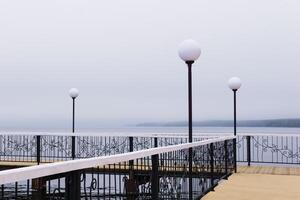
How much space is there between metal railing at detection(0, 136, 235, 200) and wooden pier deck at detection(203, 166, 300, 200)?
235mm

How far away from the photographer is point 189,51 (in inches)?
325

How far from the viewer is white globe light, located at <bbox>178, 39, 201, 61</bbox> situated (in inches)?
325

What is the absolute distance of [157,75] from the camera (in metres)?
36.1

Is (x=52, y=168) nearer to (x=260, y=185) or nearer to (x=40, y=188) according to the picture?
(x=40, y=188)

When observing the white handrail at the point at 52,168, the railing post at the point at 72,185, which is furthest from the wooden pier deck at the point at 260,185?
the railing post at the point at 72,185

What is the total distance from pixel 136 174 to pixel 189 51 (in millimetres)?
2659

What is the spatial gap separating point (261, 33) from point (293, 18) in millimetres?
2608

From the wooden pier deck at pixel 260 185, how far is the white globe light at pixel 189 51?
2.22 meters

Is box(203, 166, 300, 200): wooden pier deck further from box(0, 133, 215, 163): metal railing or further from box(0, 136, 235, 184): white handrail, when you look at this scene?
box(0, 136, 235, 184): white handrail

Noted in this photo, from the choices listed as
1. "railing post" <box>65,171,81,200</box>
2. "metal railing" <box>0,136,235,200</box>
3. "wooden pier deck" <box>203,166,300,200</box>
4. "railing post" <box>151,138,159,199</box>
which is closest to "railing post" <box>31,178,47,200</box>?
"metal railing" <box>0,136,235,200</box>

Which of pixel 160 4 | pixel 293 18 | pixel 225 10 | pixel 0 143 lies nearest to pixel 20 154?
pixel 0 143

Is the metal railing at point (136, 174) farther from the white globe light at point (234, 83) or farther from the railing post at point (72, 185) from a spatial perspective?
the white globe light at point (234, 83)

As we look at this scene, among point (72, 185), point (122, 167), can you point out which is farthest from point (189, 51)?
point (72, 185)

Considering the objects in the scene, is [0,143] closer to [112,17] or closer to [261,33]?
[112,17]
